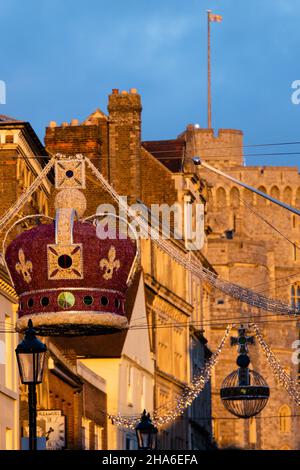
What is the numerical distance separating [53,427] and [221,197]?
90885mm

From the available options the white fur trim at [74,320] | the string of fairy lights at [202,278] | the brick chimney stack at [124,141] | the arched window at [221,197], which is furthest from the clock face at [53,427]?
the arched window at [221,197]

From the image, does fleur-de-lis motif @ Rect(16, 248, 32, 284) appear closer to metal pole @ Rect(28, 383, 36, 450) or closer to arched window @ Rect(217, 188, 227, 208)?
metal pole @ Rect(28, 383, 36, 450)

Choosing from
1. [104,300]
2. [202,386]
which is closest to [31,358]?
[104,300]

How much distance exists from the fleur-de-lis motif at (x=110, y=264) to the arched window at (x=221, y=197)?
100067mm

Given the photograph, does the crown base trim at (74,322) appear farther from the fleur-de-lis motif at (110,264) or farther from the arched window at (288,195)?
the arched window at (288,195)

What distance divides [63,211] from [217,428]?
74.3 m

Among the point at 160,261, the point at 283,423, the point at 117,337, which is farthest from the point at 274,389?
the point at 117,337

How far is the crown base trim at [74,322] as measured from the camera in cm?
3053

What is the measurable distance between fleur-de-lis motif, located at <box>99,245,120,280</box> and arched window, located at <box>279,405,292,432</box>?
270ft

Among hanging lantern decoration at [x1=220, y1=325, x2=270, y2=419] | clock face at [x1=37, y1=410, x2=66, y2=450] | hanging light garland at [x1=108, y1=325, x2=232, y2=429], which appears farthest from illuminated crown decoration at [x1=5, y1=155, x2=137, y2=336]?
hanging light garland at [x1=108, y1=325, x2=232, y2=429]

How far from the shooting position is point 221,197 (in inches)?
5221

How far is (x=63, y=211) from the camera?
3083 centimetres

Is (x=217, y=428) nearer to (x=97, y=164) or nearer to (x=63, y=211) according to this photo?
(x=97, y=164)

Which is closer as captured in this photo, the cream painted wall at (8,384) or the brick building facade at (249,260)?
the cream painted wall at (8,384)
